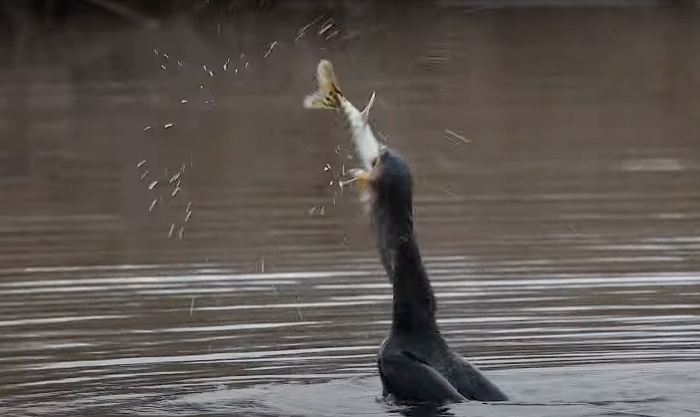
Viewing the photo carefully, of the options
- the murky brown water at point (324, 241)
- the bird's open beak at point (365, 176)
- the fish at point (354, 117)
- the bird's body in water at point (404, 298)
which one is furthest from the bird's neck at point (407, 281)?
the murky brown water at point (324, 241)

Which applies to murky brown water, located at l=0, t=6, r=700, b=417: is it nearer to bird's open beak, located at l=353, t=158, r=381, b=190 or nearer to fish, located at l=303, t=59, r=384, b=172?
bird's open beak, located at l=353, t=158, r=381, b=190

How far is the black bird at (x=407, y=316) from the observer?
8250 mm

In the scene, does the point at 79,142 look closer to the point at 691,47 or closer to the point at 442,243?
the point at 442,243

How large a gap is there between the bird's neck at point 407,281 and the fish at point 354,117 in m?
0.32

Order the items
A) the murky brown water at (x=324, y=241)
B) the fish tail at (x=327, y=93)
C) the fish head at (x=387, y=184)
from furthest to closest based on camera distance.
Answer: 1. the murky brown water at (x=324, y=241)
2. the fish tail at (x=327, y=93)
3. the fish head at (x=387, y=184)

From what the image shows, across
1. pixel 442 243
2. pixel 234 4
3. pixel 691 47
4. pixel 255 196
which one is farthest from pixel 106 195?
pixel 234 4

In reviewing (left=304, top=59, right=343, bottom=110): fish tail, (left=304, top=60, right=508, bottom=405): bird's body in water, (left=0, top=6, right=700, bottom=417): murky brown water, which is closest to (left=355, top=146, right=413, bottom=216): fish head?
(left=304, top=60, right=508, bottom=405): bird's body in water

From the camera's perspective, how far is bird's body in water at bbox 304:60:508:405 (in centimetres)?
826

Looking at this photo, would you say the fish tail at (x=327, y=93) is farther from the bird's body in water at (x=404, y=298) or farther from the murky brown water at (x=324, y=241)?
the murky brown water at (x=324, y=241)

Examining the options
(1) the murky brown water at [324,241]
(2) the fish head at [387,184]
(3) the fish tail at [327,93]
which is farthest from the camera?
(1) the murky brown water at [324,241]

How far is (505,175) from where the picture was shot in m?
17.6

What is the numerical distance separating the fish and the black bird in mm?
57

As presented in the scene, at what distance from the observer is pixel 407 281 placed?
8.36 metres

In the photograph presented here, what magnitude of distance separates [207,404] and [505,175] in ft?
28.9
